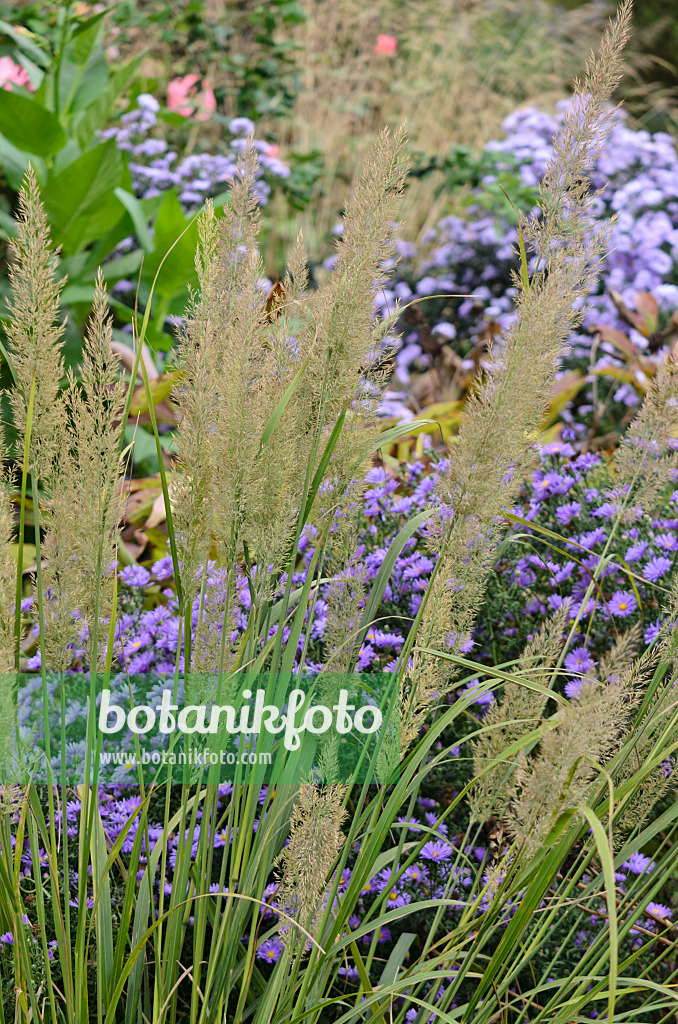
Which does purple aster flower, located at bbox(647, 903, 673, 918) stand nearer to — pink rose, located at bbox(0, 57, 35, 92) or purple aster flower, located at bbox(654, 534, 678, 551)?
purple aster flower, located at bbox(654, 534, 678, 551)

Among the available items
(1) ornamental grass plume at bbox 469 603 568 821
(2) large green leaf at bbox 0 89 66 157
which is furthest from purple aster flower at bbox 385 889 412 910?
(2) large green leaf at bbox 0 89 66 157

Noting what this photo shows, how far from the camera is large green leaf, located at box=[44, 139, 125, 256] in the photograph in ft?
7.95

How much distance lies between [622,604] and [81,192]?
193cm

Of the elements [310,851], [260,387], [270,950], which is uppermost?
[260,387]

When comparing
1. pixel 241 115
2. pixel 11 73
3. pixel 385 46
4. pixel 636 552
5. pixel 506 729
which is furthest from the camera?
pixel 385 46

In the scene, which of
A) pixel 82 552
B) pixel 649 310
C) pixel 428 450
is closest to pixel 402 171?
pixel 82 552

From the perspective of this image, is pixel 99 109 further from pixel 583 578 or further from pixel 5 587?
pixel 5 587

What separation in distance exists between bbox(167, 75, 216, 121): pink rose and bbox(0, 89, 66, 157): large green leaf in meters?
1.79

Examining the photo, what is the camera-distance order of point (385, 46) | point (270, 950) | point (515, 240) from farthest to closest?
point (385, 46)
point (515, 240)
point (270, 950)

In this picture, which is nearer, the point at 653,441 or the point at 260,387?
the point at 260,387

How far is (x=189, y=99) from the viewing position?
4625 millimetres

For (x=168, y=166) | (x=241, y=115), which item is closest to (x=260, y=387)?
(x=168, y=166)

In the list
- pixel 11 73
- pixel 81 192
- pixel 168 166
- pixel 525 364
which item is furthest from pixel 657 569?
pixel 11 73

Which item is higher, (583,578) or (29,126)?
(29,126)
